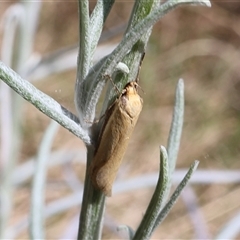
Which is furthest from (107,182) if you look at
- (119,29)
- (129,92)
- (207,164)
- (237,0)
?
(237,0)

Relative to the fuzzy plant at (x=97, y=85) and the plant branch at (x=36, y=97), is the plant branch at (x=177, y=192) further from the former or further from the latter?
the plant branch at (x=36, y=97)

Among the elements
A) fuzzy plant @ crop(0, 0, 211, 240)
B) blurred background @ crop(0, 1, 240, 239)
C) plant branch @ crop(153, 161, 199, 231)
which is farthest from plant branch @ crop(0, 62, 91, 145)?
blurred background @ crop(0, 1, 240, 239)

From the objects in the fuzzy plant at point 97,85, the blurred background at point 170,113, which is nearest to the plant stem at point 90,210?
the fuzzy plant at point 97,85

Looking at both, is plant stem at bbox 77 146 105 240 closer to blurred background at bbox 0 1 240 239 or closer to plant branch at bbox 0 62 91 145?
plant branch at bbox 0 62 91 145

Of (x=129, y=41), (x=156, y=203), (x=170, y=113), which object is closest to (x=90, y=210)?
(x=156, y=203)

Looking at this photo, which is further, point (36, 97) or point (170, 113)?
point (170, 113)

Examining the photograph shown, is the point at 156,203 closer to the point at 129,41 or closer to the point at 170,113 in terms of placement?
the point at 129,41
